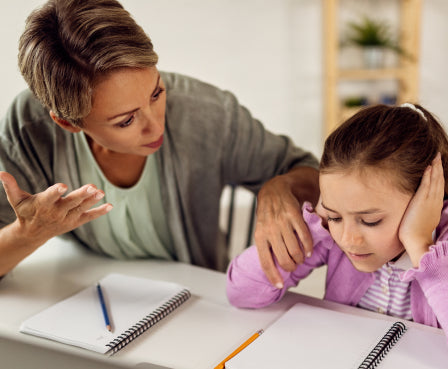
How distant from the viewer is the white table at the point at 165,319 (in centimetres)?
82

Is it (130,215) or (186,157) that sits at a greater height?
(186,157)

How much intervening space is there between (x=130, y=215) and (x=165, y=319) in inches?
13.8

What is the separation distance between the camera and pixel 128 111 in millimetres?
946

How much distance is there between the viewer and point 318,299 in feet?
3.17

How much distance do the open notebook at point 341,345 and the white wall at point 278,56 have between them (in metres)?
1.37

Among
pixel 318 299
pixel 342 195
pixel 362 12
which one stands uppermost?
pixel 362 12

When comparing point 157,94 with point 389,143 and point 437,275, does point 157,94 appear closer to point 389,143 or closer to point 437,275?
point 389,143

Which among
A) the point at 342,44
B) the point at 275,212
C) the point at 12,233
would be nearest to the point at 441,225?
the point at 275,212

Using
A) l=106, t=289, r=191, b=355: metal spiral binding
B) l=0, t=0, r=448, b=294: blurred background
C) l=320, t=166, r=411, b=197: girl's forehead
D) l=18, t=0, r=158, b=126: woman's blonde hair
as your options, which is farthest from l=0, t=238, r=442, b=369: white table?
l=0, t=0, r=448, b=294: blurred background

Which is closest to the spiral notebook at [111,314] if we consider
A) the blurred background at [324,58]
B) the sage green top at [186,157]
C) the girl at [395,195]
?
the sage green top at [186,157]

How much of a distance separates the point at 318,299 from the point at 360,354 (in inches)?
8.2

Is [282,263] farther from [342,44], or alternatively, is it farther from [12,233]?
[342,44]

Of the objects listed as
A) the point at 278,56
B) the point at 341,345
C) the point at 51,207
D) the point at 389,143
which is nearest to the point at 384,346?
the point at 341,345

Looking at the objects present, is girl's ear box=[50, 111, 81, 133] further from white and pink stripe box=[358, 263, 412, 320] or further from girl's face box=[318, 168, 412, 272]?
white and pink stripe box=[358, 263, 412, 320]
